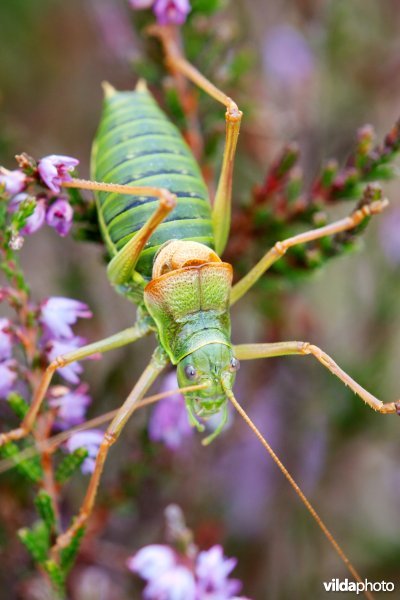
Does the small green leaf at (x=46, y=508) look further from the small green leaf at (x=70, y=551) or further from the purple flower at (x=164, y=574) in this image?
the purple flower at (x=164, y=574)

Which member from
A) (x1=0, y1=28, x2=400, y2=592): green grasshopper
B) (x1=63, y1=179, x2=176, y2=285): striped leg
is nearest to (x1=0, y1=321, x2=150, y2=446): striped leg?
(x1=0, y1=28, x2=400, y2=592): green grasshopper

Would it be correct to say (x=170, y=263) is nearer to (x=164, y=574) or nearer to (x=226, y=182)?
(x=226, y=182)

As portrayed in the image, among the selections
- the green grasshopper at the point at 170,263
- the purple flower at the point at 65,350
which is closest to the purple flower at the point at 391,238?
the green grasshopper at the point at 170,263

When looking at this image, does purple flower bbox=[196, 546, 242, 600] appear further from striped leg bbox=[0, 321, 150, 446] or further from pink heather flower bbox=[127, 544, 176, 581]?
striped leg bbox=[0, 321, 150, 446]


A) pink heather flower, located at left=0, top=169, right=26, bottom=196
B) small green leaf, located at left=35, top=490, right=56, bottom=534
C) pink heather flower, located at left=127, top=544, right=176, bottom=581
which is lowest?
pink heather flower, located at left=127, top=544, right=176, bottom=581

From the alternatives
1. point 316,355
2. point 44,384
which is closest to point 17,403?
point 44,384
